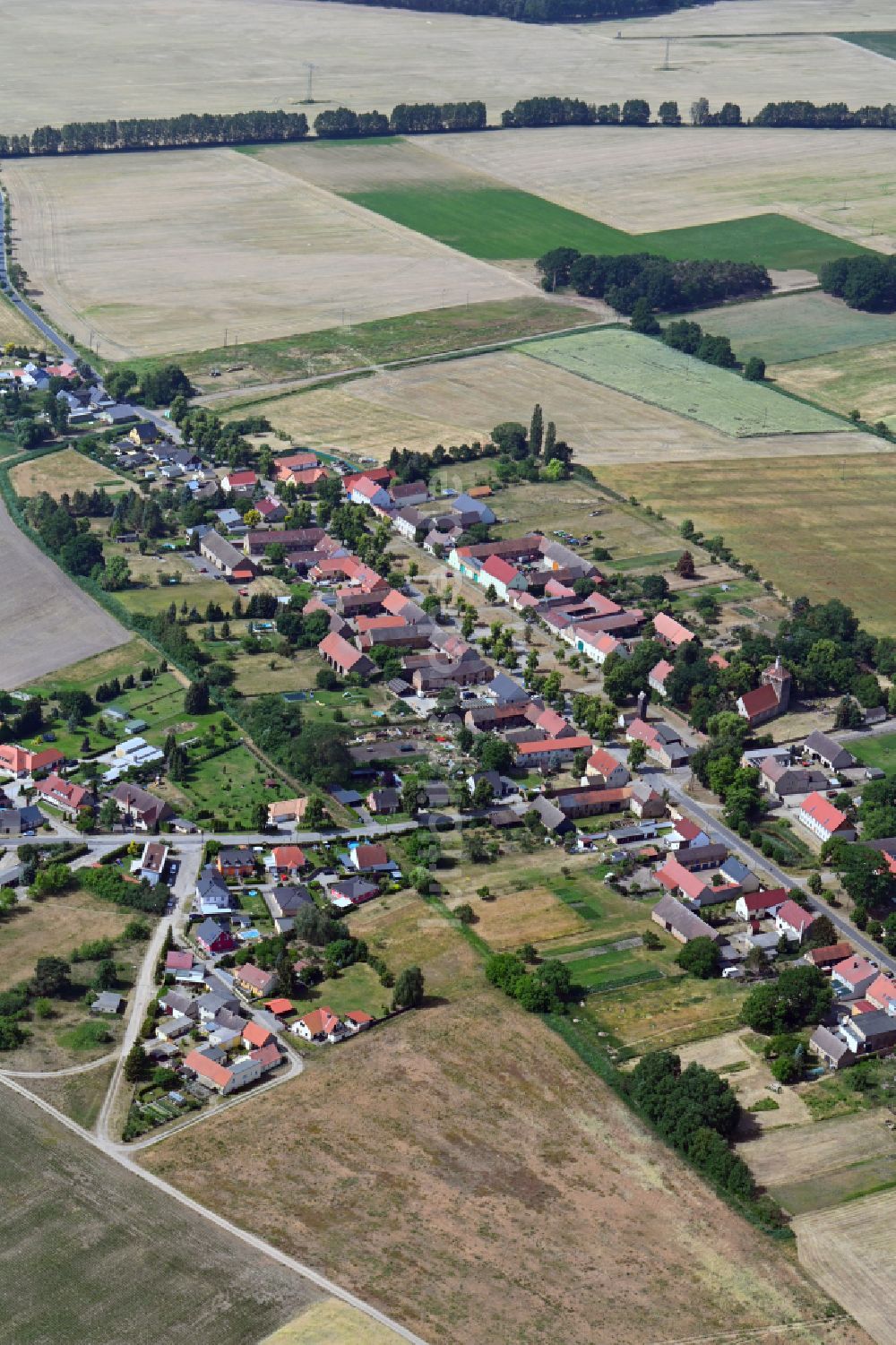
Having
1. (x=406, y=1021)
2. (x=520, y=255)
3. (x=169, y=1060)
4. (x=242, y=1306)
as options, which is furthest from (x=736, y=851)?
(x=520, y=255)

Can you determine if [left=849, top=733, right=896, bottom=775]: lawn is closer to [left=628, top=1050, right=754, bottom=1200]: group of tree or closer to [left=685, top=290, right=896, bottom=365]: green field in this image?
[left=628, top=1050, right=754, bottom=1200]: group of tree

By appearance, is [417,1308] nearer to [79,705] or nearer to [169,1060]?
[169,1060]

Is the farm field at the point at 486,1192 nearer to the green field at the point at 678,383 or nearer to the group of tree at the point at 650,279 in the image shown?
the green field at the point at 678,383

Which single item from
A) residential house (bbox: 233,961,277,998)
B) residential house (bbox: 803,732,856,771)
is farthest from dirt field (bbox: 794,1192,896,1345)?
residential house (bbox: 803,732,856,771)

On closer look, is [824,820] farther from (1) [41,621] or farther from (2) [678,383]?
(2) [678,383]

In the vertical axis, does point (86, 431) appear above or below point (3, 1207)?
above

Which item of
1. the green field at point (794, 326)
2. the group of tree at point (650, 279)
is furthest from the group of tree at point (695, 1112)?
the group of tree at point (650, 279)
